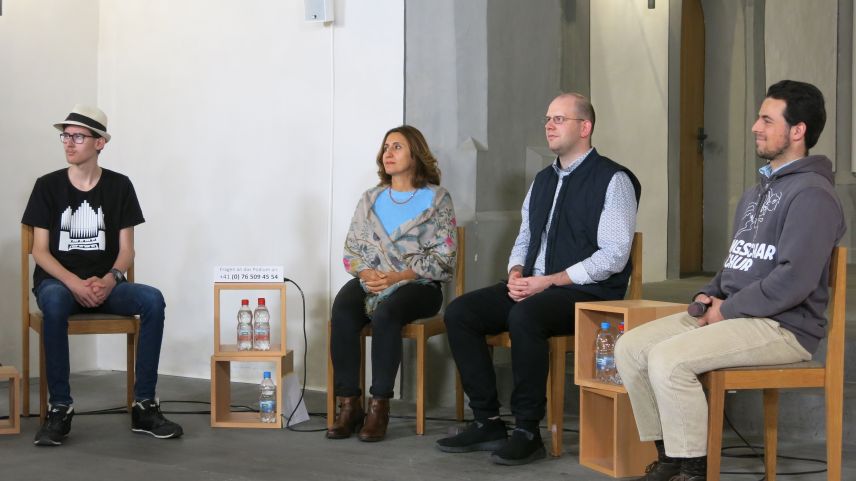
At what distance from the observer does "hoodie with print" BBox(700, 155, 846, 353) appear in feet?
8.89

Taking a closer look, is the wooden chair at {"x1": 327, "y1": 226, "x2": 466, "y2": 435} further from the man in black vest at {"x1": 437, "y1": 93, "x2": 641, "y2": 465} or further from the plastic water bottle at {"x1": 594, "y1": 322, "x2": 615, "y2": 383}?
the plastic water bottle at {"x1": 594, "y1": 322, "x2": 615, "y2": 383}

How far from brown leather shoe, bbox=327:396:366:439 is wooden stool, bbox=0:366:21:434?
3.68 ft

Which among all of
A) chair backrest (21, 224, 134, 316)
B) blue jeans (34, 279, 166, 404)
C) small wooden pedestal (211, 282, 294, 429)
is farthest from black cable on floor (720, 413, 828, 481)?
chair backrest (21, 224, 134, 316)

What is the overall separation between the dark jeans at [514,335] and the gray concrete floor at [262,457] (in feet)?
0.67

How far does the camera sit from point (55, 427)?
3.66m

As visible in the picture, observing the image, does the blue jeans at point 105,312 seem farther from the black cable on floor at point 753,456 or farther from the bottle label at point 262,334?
the black cable on floor at point 753,456

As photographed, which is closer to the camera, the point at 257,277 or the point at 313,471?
the point at 313,471

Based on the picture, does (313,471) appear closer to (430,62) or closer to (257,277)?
(257,277)

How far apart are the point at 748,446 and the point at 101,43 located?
3861mm

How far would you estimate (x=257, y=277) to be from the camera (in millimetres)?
4066

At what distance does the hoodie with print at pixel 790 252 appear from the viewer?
271 cm

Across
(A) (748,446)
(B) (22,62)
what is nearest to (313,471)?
(A) (748,446)

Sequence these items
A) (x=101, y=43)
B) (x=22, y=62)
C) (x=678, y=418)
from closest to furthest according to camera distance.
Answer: (x=678, y=418) → (x=22, y=62) → (x=101, y=43)

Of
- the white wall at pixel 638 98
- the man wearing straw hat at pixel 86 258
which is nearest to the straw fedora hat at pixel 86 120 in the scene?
the man wearing straw hat at pixel 86 258
